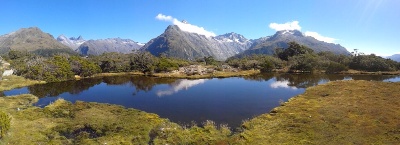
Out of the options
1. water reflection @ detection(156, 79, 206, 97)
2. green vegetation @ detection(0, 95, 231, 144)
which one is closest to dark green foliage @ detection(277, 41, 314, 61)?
water reflection @ detection(156, 79, 206, 97)

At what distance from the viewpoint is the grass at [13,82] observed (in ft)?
285

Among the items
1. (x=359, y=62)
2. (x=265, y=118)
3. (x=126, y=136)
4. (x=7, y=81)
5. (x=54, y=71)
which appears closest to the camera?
(x=126, y=136)

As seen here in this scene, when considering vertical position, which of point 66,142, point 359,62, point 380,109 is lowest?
point 66,142

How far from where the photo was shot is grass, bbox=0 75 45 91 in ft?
285

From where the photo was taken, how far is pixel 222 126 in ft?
138

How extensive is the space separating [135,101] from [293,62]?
113666mm

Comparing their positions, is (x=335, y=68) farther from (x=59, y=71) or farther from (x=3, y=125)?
(x=3, y=125)

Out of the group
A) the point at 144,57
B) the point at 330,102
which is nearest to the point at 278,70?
the point at 144,57

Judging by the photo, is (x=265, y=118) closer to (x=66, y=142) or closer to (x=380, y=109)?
(x=380, y=109)

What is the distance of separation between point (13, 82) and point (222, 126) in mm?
87035

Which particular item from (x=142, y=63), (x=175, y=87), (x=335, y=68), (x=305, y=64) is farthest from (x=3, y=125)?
(x=335, y=68)

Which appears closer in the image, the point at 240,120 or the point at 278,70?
the point at 240,120

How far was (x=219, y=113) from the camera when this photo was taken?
51812 mm

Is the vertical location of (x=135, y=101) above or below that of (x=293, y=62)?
below
